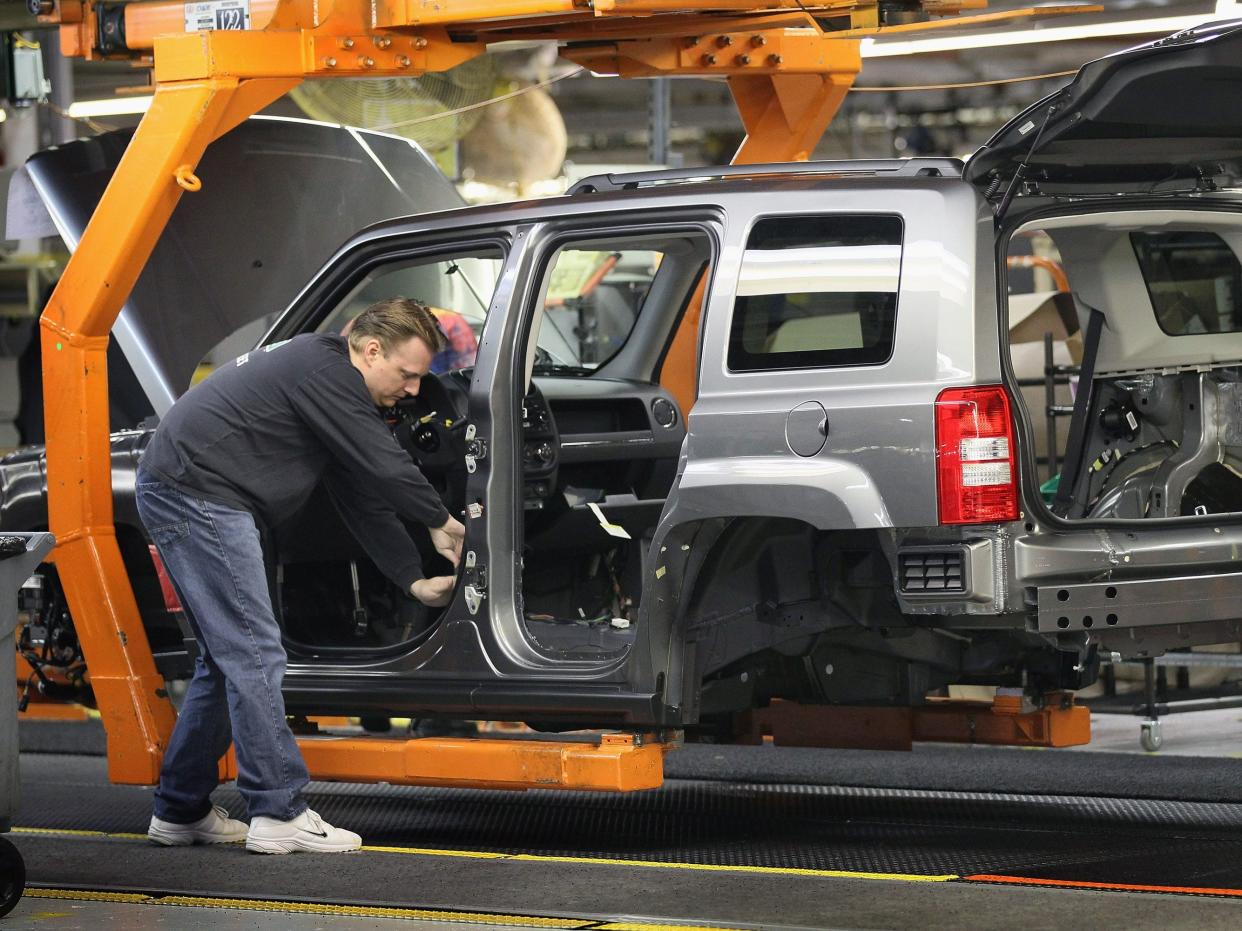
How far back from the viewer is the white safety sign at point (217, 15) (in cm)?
669

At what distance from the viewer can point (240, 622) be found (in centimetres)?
585

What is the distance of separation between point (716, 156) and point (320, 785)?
13.5m

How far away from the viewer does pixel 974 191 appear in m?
5.09

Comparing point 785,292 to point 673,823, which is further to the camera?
point 673,823

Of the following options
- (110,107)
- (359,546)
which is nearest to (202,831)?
(359,546)

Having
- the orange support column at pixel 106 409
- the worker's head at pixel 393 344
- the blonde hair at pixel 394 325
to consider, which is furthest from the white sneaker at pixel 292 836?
the blonde hair at pixel 394 325

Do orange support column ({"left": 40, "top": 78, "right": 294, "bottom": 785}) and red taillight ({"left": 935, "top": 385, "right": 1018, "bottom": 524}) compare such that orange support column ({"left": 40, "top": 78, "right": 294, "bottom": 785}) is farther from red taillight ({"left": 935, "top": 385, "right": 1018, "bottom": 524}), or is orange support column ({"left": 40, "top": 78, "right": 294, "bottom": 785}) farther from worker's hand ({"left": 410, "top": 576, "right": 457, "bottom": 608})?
red taillight ({"left": 935, "top": 385, "right": 1018, "bottom": 524})

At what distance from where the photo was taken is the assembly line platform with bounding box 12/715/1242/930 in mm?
4902

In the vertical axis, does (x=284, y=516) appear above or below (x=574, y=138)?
below

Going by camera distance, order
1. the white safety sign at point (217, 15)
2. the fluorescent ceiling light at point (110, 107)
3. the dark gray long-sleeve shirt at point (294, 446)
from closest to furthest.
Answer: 1. the dark gray long-sleeve shirt at point (294, 446)
2. the white safety sign at point (217, 15)
3. the fluorescent ceiling light at point (110, 107)

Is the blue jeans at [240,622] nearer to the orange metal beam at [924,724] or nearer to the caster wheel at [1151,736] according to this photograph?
the orange metal beam at [924,724]

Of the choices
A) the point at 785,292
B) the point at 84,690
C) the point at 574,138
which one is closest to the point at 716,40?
the point at 785,292

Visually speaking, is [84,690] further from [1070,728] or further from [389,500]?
[1070,728]

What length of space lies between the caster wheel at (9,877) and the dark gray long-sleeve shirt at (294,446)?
1.36 metres
